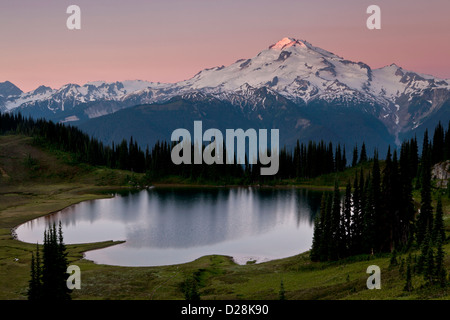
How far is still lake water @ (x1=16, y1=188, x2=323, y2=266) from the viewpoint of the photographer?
76.1m

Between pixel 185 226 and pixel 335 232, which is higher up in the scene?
pixel 335 232

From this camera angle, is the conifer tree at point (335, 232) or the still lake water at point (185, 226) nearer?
the conifer tree at point (335, 232)

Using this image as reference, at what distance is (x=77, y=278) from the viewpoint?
48.9 m

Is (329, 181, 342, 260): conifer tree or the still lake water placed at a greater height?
(329, 181, 342, 260): conifer tree

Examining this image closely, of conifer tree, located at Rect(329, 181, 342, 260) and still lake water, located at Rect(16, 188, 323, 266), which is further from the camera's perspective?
still lake water, located at Rect(16, 188, 323, 266)

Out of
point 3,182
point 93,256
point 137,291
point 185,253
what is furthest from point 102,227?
point 3,182

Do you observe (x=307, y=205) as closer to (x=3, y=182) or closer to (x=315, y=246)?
(x=315, y=246)

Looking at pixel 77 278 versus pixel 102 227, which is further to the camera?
pixel 102 227

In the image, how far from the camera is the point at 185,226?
100 metres

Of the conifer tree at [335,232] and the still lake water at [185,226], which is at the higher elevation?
the conifer tree at [335,232]

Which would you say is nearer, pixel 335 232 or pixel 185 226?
pixel 335 232

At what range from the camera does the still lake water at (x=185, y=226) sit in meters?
76.1
